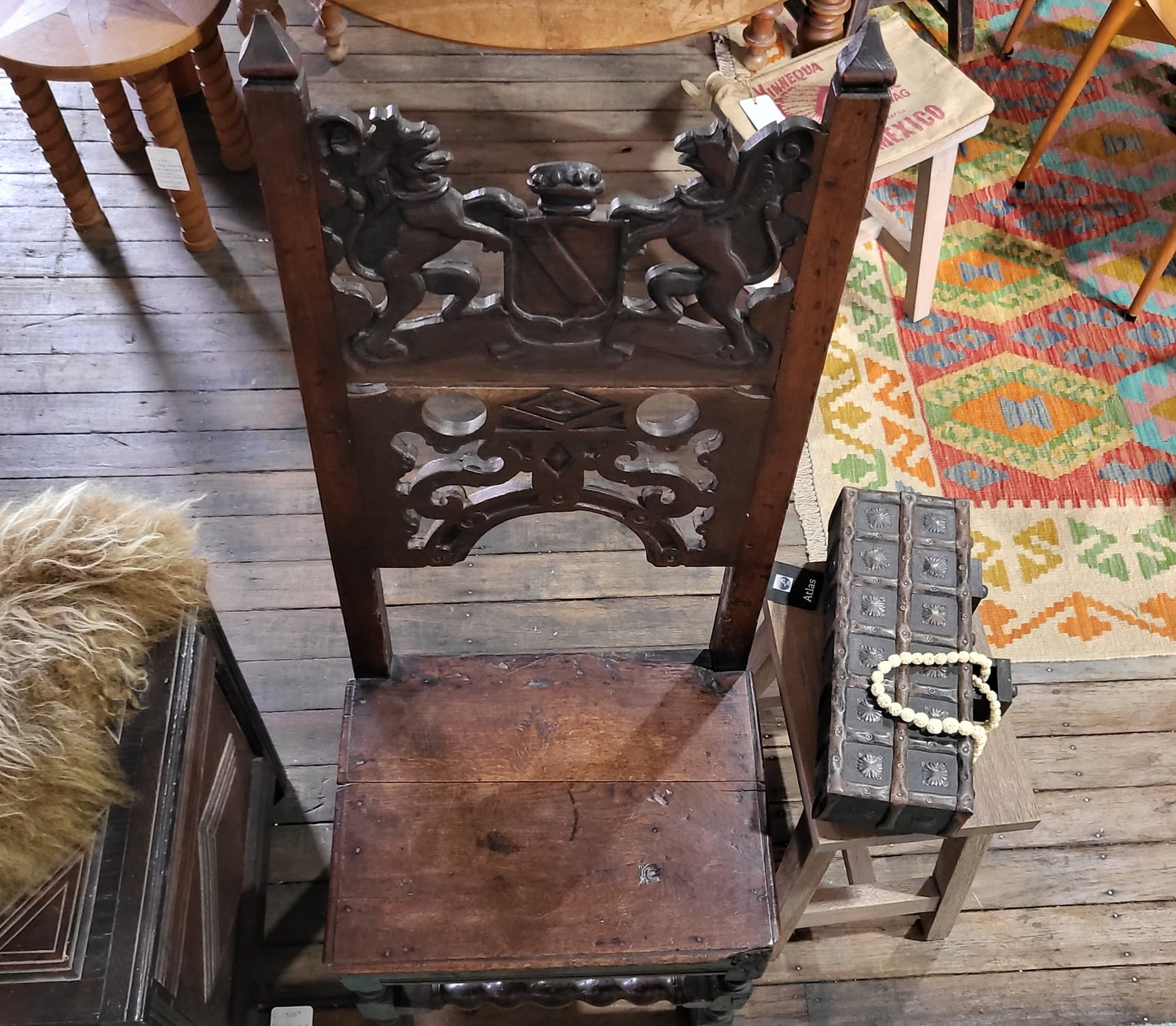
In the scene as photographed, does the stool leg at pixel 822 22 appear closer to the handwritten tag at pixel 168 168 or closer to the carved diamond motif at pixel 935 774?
the handwritten tag at pixel 168 168

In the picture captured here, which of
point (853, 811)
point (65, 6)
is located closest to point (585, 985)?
point (853, 811)

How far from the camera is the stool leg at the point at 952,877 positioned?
1.49 m

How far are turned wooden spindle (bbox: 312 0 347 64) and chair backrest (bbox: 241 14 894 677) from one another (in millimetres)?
2172

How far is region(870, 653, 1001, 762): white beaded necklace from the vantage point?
1267 millimetres

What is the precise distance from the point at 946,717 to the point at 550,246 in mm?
786

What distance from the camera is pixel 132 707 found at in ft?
3.85

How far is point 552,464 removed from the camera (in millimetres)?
1095

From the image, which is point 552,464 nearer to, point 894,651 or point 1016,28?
point 894,651

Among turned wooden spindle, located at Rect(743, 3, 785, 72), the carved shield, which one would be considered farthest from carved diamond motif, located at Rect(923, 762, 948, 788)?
turned wooden spindle, located at Rect(743, 3, 785, 72)

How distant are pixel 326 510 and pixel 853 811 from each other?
73 cm

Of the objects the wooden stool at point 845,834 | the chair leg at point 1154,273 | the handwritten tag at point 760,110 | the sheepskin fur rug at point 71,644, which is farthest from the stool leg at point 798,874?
the chair leg at point 1154,273

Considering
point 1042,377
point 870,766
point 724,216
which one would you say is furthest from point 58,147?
point 1042,377

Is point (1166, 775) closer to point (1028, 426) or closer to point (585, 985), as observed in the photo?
point (1028, 426)

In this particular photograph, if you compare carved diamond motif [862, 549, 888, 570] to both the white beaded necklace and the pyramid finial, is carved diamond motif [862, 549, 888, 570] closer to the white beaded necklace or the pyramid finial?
the white beaded necklace
